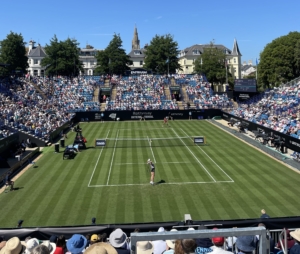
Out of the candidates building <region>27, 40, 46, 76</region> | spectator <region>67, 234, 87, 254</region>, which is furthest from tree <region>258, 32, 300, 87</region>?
building <region>27, 40, 46, 76</region>

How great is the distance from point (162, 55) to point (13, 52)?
1570 inches

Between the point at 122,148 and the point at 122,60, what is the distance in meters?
64.8

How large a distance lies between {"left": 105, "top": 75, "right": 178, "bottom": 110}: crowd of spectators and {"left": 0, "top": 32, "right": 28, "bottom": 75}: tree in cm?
2337

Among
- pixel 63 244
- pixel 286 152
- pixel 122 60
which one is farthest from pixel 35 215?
pixel 122 60

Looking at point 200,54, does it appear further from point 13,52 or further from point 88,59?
point 13,52

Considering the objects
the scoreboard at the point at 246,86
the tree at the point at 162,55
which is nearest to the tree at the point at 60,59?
the tree at the point at 162,55

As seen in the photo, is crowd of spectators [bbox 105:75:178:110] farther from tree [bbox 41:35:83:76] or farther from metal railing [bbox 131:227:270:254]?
metal railing [bbox 131:227:270:254]

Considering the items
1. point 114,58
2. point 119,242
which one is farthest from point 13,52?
point 119,242

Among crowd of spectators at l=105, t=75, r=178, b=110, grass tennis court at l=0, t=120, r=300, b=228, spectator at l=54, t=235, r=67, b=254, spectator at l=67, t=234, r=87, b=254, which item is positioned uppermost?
crowd of spectators at l=105, t=75, r=178, b=110

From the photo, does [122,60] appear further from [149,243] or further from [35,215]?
[149,243]

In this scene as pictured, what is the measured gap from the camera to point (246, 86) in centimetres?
6819

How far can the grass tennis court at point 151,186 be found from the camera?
18844 mm

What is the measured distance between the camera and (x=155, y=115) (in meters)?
63.1

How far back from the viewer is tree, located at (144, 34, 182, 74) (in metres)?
99.6
